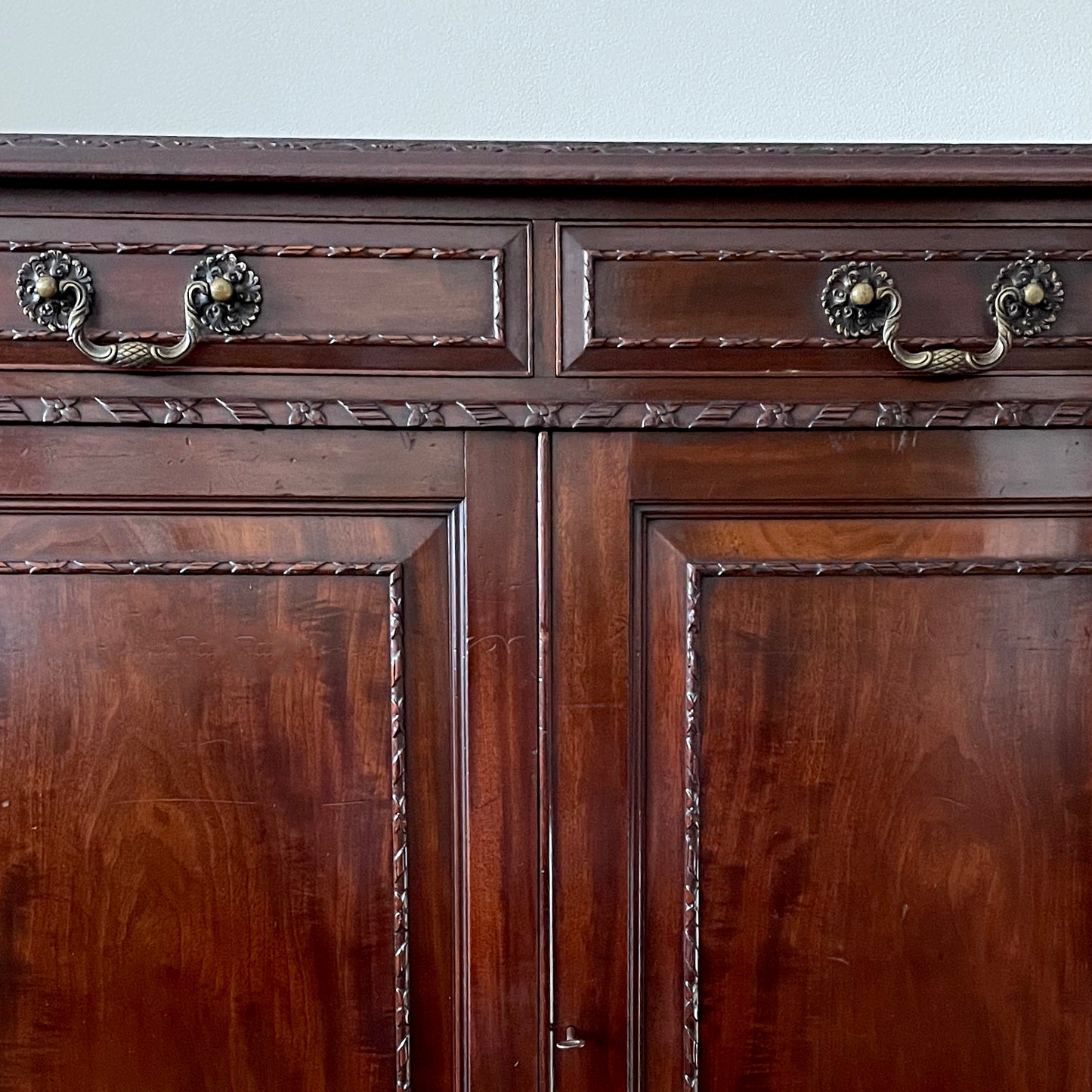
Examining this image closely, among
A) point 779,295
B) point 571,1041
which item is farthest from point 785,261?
point 571,1041

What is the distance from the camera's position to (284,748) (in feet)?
1.80

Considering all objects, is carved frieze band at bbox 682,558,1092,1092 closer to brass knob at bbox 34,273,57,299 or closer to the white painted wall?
brass knob at bbox 34,273,57,299

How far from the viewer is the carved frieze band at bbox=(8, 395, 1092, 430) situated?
52 cm

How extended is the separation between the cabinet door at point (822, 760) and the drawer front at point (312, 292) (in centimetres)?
10

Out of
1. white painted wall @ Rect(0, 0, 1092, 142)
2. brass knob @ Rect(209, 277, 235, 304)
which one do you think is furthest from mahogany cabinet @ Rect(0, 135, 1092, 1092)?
white painted wall @ Rect(0, 0, 1092, 142)

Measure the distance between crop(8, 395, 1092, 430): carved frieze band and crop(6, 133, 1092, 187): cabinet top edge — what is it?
130mm

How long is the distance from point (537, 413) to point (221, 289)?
20 centimetres

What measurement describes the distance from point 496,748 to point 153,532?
0.84 ft

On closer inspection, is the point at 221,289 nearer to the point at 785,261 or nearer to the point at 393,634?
the point at 393,634

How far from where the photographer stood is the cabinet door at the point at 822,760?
551mm

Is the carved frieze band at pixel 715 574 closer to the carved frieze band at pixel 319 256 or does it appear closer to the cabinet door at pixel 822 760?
the cabinet door at pixel 822 760

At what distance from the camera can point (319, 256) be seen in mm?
525

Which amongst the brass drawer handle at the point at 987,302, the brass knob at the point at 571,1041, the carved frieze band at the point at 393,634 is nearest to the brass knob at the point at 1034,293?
the brass drawer handle at the point at 987,302

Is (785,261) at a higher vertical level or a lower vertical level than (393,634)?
higher
